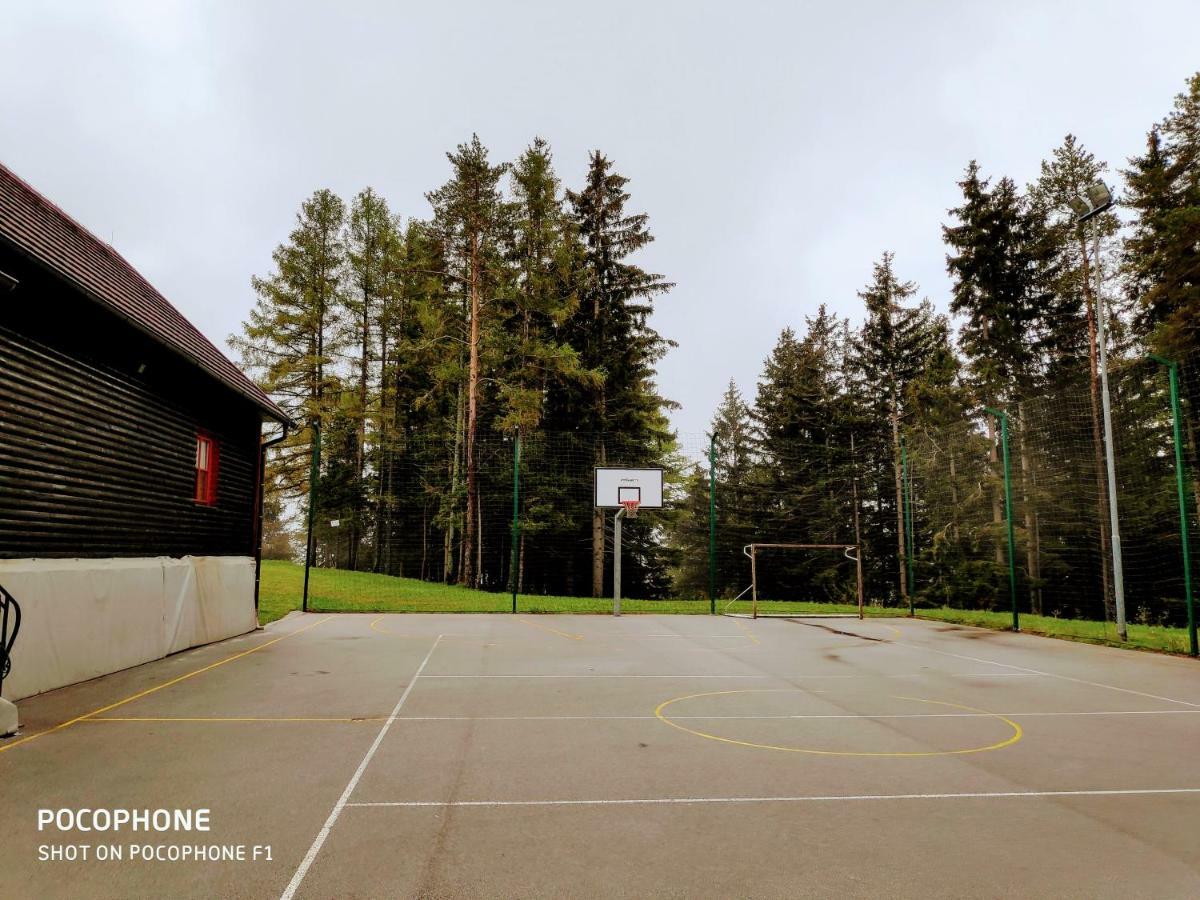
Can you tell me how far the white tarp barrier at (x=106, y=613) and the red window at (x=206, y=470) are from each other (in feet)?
5.27

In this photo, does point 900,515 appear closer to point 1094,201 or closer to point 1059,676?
point 1094,201

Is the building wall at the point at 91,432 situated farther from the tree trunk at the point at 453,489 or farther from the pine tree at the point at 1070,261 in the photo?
the pine tree at the point at 1070,261

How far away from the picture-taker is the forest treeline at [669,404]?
2072cm

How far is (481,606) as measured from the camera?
630 inches

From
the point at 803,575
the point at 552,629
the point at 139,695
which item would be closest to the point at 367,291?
the point at 552,629

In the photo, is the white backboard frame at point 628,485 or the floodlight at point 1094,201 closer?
the floodlight at point 1094,201

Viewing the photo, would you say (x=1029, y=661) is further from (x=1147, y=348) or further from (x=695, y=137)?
(x=695, y=137)

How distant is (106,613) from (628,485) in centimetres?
1164

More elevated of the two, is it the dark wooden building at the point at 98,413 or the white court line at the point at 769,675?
the dark wooden building at the point at 98,413

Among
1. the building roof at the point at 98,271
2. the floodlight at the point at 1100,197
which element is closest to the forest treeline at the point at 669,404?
the building roof at the point at 98,271

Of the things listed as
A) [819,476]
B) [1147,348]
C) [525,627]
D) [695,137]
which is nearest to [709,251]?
[695,137]

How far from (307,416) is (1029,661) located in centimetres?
2789

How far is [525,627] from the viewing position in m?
12.7

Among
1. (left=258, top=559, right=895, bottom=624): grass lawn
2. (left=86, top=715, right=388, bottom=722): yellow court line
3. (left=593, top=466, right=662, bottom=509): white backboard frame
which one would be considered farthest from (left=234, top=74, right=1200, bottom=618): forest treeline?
(left=86, top=715, right=388, bottom=722): yellow court line
